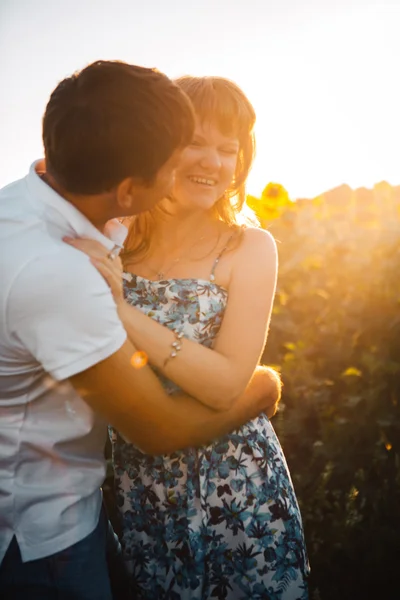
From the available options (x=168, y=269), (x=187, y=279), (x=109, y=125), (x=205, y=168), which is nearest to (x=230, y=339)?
(x=187, y=279)

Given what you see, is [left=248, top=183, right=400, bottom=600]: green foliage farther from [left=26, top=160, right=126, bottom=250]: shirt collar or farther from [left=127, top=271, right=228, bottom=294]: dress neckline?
[left=26, top=160, right=126, bottom=250]: shirt collar

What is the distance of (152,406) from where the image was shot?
1785 millimetres

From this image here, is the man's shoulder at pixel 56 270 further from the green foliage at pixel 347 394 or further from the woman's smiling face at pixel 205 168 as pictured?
the green foliage at pixel 347 394

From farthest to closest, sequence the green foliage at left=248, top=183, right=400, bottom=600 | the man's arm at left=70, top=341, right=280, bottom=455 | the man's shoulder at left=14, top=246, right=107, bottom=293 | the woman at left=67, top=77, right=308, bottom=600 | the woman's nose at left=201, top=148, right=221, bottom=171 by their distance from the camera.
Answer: the green foliage at left=248, top=183, right=400, bottom=600, the woman's nose at left=201, top=148, right=221, bottom=171, the woman at left=67, top=77, right=308, bottom=600, the man's arm at left=70, top=341, right=280, bottom=455, the man's shoulder at left=14, top=246, right=107, bottom=293

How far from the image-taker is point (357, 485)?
11.5 feet

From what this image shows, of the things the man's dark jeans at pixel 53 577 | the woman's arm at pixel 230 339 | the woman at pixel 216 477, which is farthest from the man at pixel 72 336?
the woman at pixel 216 477

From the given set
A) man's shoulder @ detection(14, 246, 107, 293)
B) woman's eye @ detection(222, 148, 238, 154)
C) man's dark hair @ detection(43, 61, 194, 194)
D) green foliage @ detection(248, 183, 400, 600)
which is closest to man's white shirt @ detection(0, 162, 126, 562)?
man's shoulder @ detection(14, 246, 107, 293)

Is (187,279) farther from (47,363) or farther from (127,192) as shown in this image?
(47,363)

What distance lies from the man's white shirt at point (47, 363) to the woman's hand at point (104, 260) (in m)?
0.04

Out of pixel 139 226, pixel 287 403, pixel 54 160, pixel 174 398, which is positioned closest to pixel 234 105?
pixel 139 226

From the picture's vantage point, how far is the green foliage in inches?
129

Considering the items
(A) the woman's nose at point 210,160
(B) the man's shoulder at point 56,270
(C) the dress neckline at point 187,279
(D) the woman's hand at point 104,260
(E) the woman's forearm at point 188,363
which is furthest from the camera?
(A) the woman's nose at point 210,160

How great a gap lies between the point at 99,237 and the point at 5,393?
51 centimetres

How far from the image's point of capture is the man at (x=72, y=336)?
1530mm
